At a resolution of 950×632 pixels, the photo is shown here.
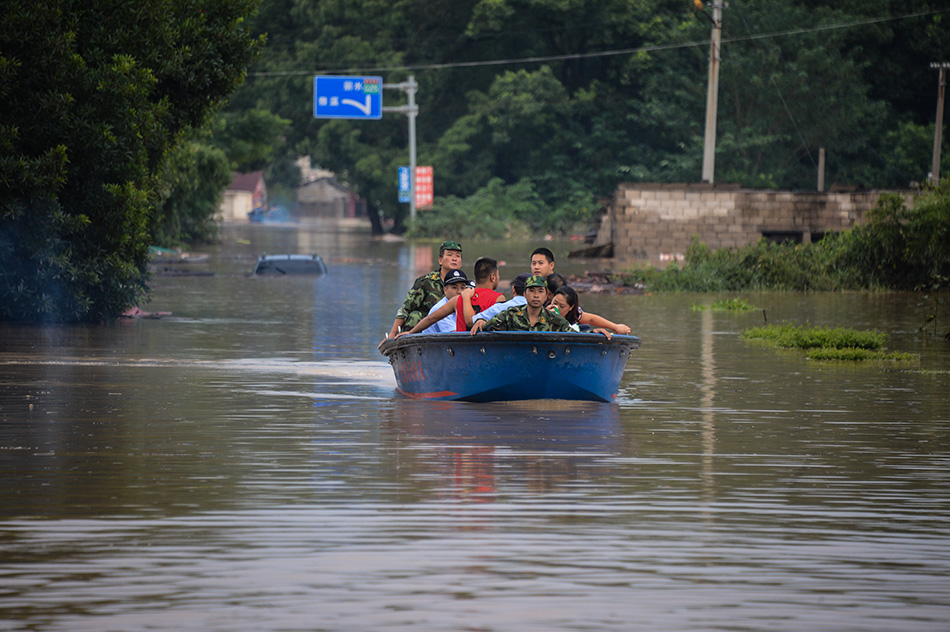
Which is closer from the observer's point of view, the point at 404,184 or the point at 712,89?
the point at 712,89

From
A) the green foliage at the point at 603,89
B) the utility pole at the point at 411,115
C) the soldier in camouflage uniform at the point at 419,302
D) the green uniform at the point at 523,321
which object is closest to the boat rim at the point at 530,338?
the green uniform at the point at 523,321

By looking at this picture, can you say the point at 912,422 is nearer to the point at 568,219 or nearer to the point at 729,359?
the point at 729,359

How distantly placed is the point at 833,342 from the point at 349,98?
46619mm

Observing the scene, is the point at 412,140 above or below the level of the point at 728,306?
above

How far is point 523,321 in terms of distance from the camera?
13000mm

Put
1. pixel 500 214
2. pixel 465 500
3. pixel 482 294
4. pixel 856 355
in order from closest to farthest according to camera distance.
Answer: pixel 465 500, pixel 482 294, pixel 856 355, pixel 500 214

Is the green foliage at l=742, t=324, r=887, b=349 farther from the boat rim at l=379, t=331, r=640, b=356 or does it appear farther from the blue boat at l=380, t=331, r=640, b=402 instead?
the boat rim at l=379, t=331, r=640, b=356

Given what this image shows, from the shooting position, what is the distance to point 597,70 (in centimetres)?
7944

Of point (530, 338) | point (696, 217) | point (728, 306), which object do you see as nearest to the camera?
point (530, 338)

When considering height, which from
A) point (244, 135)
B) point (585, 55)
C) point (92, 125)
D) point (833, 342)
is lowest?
point (833, 342)

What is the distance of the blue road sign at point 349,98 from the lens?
206 feet

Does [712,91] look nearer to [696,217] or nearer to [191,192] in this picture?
[696,217]

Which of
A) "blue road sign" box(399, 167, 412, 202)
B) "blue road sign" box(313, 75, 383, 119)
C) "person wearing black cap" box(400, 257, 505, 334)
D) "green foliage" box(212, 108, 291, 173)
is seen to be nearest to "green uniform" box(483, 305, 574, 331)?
"person wearing black cap" box(400, 257, 505, 334)

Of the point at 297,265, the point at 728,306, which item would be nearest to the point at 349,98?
the point at 297,265
